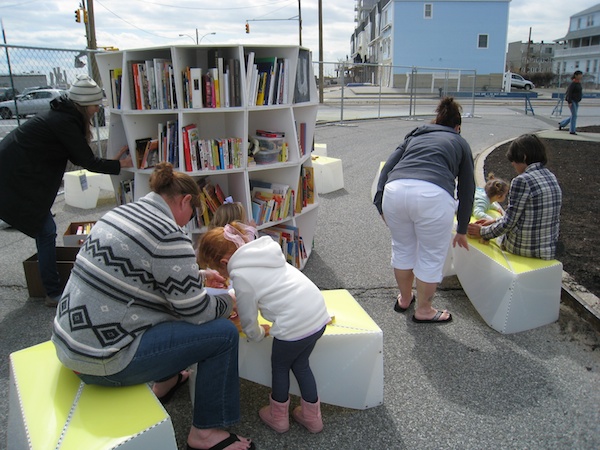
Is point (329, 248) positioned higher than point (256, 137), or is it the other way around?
point (256, 137)

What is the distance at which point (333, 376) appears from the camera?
9.36 feet

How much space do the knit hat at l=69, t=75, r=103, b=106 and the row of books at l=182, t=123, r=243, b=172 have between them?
0.74 metres

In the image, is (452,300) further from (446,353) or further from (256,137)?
(256,137)

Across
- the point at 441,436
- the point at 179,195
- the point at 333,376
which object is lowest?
the point at 441,436

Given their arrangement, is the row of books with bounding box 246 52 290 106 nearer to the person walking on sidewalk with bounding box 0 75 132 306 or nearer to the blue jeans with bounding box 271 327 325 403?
the person walking on sidewalk with bounding box 0 75 132 306

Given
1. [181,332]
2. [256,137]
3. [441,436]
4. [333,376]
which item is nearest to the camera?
[181,332]

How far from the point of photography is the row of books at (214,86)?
4.08m

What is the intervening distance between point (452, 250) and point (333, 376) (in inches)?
86.8

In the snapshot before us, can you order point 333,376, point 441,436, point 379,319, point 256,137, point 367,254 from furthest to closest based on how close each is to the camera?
point 367,254 < point 256,137 < point 379,319 < point 333,376 < point 441,436

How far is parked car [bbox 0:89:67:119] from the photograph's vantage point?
770cm

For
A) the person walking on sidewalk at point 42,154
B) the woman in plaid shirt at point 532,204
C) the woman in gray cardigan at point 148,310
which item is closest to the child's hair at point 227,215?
the woman in gray cardigan at point 148,310

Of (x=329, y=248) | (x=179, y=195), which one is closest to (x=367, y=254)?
(x=329, y=248)

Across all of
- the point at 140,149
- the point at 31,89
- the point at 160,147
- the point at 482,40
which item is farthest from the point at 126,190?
the point at 482,40

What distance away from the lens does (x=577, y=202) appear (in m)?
6.88
